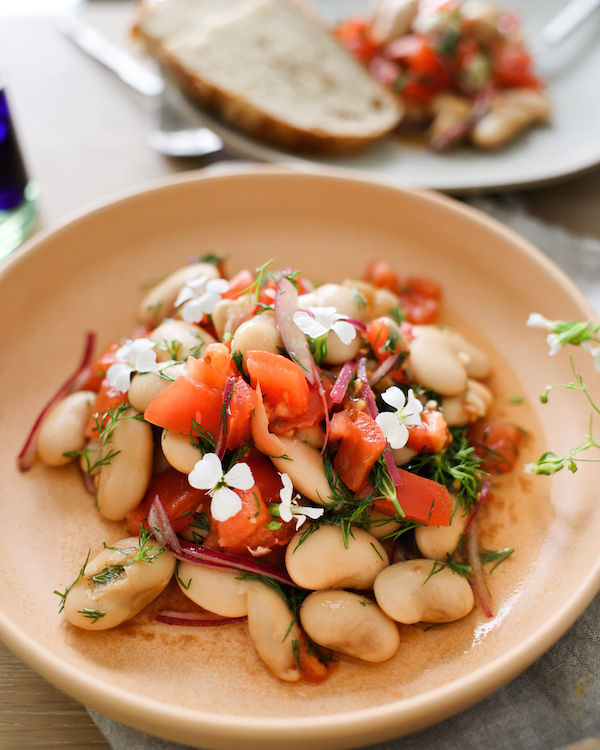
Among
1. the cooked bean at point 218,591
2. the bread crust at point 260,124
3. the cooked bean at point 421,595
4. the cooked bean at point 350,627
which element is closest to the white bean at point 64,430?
the cooked bean at point 218,591

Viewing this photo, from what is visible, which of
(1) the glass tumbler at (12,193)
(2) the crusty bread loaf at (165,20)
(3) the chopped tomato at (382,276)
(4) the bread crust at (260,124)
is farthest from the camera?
(2) the crusty bread loaf at (165,20)

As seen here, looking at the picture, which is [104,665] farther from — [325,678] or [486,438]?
[486,438]

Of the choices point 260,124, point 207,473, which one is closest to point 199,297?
point 207,473

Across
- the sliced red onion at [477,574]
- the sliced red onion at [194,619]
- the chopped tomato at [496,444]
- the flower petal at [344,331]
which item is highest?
the flower petal at [344,331]

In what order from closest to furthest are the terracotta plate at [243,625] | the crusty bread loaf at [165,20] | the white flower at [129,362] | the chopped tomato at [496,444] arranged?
Result: the terracotta plate at [243,625] < the white flower at [129,362] < the chopped tomato at [496,444] < the crusty bread loaf at [165,20]

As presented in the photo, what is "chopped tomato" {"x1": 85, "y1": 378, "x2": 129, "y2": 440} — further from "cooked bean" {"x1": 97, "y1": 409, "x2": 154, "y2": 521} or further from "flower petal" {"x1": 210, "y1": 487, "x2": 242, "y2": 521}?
"flower petal" {"x1": 210, "y1": 487, "x2": 242, "y2": 521}

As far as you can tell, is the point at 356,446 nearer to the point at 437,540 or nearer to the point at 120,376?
the point at 437,540

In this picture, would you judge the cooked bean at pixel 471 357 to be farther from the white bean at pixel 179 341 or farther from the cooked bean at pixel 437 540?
the white bean at pixel 179 341

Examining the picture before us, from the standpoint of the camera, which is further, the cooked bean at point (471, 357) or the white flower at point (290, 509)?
the cooked bean at point (471, 357)
